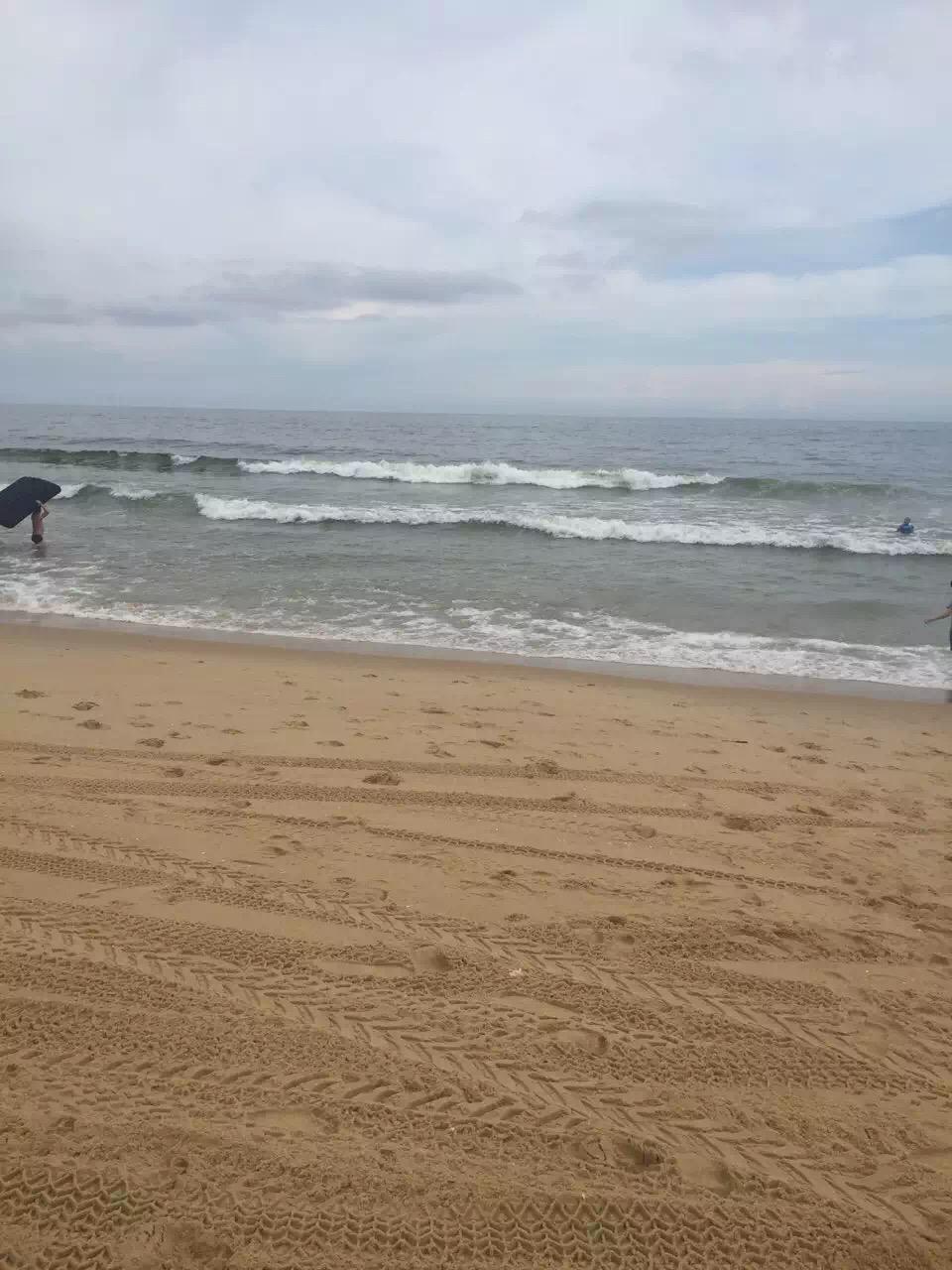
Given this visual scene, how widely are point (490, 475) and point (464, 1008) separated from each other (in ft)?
88.7

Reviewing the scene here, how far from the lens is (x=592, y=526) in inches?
712

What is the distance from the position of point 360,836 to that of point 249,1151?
1920 millimetres

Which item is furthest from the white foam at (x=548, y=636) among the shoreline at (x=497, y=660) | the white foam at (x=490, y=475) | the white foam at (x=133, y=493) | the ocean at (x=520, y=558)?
the white foam at (x=490, y=475)

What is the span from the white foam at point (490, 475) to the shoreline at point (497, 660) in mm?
19189

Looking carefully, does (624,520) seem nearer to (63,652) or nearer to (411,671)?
(411,671)

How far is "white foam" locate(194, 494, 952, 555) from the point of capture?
16.4 m

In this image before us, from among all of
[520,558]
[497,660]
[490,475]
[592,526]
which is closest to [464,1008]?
[497,660]

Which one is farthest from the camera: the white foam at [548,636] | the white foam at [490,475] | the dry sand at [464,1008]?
the white foam at [490,475]

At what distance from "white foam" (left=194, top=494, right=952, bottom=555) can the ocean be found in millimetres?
93

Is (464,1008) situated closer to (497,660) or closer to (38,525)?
(497,660)

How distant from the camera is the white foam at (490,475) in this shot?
27.8 meters

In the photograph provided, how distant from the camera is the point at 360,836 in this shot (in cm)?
405

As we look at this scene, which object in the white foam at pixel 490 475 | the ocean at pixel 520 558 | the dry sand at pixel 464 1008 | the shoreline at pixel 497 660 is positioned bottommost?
the dry sand at pixel 464 1008

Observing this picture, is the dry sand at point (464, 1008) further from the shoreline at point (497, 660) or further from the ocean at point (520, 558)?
the ocean at point (520, 558)
